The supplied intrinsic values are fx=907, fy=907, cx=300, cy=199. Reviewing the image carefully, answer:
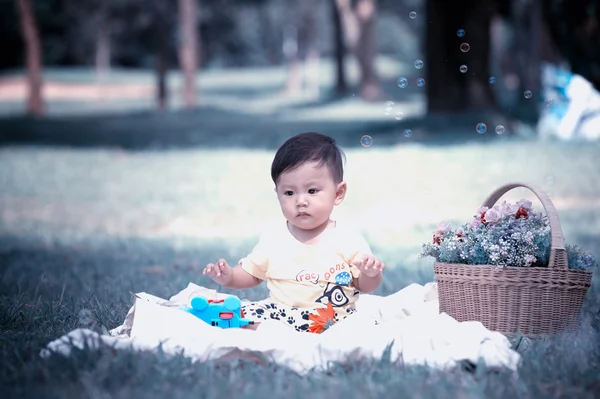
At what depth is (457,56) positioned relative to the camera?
15680 mm

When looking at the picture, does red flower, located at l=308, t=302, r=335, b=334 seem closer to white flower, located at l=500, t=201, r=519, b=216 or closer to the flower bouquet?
the flower bouquet

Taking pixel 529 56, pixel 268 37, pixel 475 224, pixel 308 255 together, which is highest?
pixel 268 37

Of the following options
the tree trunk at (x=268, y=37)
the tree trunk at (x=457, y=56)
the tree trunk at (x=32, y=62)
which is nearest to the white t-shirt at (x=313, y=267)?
the tree trunk at (x=457, y=56)

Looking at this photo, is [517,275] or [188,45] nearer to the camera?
[517,275]

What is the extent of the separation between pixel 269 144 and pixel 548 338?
525 inches

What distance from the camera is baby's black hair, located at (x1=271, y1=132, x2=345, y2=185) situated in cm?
370

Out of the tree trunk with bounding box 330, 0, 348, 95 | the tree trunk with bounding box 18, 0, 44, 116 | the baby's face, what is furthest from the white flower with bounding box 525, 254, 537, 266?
the tree trunk with bounding box 330, 0, 348, 95

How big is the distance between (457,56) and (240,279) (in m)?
12.5

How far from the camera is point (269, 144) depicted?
16656mm

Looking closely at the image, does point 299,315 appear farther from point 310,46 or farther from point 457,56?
point 310,46

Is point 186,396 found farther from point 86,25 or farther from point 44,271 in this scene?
point 86,25

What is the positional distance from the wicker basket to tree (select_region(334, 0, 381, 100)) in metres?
30.7

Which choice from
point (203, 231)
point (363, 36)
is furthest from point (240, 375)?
point (363, 36)

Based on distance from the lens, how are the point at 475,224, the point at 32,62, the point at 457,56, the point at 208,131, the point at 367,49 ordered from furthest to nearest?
the point at 367,49
the point at 32,62
the point at 208,131
the point at 457,56
the point at 475,224
